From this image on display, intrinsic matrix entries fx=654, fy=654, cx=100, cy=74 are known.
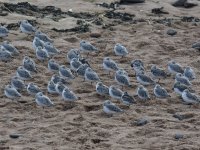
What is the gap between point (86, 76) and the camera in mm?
12445

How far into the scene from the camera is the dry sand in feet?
31.7

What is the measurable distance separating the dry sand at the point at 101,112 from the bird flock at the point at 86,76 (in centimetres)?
14

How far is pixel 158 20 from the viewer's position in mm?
17844

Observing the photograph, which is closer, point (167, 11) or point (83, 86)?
point (83, 86)

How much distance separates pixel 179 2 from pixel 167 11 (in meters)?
0.88

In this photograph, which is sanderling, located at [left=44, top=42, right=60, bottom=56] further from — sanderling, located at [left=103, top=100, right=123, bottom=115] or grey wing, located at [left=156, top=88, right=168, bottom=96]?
sanderling, located at [left=103, top=100, right=123, bottom=115]

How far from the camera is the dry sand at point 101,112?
9648 mm

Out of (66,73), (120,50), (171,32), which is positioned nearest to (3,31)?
(120,50)

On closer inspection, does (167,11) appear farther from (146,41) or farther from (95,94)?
(95,94)

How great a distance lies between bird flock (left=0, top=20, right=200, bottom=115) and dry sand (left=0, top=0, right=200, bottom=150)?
144mm

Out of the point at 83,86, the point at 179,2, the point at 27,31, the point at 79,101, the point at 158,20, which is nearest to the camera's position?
the point at 79,101

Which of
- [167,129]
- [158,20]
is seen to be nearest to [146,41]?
[158,20]

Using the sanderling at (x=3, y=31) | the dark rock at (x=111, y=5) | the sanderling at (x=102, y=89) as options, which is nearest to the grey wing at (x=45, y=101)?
the sanderling at (x=102, y=89)

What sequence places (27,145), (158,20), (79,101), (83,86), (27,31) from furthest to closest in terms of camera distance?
(158,20) → (27,31) → (83,86) → (79,101) → (27,145)
